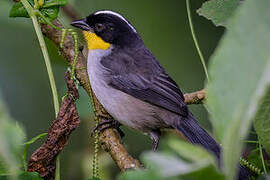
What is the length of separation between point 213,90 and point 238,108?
7 centimetres

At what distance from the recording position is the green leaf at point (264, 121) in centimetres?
143

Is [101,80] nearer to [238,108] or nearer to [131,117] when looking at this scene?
[131,117]

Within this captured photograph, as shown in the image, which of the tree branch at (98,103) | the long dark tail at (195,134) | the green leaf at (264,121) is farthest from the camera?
the long dark tail at (195,134)

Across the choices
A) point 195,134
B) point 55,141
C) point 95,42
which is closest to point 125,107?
point 195,134

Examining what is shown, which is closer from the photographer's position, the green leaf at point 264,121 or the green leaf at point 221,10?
the green leaf at point 264,121

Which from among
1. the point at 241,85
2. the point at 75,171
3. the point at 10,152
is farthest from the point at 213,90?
the point at 75,171

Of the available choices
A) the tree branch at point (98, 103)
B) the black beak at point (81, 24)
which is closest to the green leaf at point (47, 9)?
the tree branch at point (98, 103)

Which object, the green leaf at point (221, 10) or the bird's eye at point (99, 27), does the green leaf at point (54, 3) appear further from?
the bird's eye at point (99, 27)

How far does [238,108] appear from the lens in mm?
802

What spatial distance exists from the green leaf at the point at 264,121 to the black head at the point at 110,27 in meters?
2.56

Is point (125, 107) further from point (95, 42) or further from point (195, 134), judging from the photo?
point (95, 42)

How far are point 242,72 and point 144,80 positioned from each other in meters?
2.81

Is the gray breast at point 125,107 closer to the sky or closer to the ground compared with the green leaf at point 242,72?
closer to the ground

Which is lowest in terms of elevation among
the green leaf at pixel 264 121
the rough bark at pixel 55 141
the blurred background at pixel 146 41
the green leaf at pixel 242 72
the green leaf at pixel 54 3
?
the blurred background at pixel 146 41
